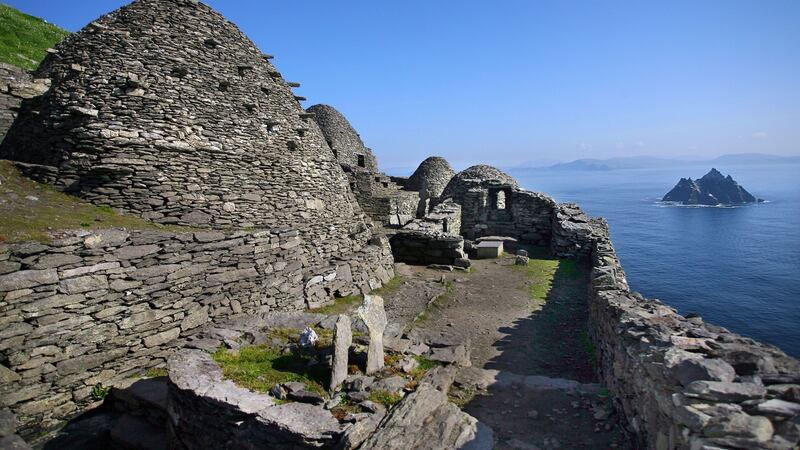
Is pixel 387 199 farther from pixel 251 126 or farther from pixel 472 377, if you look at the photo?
pixel 472 377

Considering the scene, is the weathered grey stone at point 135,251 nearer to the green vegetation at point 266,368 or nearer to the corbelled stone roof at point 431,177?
the green vegetation at point 266,368

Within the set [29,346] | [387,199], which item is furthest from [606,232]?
[29,346]

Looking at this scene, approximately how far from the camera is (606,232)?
19438mm

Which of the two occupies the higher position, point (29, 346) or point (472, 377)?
point (29, 346)

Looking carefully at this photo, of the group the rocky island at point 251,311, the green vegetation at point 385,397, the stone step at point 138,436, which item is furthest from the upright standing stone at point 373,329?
the stone step at point 138,436

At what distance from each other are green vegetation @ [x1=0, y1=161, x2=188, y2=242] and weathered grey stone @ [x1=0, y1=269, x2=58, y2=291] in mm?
636

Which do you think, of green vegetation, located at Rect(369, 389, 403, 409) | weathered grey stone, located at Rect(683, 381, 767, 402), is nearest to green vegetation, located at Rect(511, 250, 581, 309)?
green vegetation, located at Rect(369, 389, 403, 409)

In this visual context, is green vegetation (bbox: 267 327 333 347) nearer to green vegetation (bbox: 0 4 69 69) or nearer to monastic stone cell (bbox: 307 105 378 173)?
green vegetation (bbox: 0 4 69 69)

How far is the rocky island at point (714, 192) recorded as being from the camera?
61803mm

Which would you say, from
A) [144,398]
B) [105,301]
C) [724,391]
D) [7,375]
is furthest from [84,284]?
[724,391]

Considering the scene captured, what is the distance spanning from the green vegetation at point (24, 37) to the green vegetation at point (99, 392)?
15.9 metres

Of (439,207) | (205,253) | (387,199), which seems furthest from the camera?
(387,199)

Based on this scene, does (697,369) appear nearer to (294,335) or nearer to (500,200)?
(294,335)

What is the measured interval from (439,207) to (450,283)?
877cm
